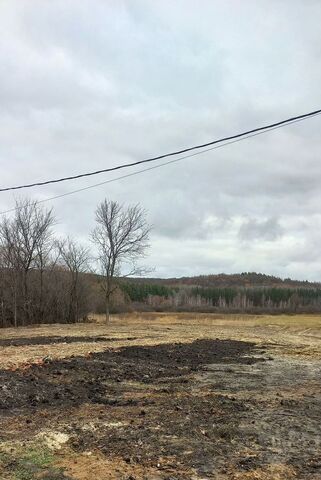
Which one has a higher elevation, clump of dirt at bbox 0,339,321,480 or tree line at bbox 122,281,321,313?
tree line at bbox 122,281,321,313

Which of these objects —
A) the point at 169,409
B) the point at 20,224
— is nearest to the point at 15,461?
the point at 169,409

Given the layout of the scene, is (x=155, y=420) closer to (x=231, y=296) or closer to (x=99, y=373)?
(x=99, y=373)

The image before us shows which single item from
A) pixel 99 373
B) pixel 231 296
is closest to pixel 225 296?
pixel 231 296

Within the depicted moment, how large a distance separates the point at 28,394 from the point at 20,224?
36263 millimetres

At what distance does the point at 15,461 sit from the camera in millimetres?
5566

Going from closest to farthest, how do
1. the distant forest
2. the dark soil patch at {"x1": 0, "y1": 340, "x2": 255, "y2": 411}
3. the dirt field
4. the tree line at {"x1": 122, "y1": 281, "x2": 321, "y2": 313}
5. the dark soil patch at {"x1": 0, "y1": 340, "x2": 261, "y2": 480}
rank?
1. the dirt field
2. the dark soil patch at {"x1": 0, "y1": 340, "x2": 261, "y2": 480}
3. the dark soil patch at {"x1": 0, "y1": 340, "x2": 255, "y2": 411}
4. the distant forest
5. the tree line at {"x1": 122, "y1": 281, "x2": 321, "y2": 313}

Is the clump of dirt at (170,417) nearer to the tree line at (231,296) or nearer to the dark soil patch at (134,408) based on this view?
the dark soil patch at (134,408)

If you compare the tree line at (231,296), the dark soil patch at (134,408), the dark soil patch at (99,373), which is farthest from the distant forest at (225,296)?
the dark soil patch at (134,408)

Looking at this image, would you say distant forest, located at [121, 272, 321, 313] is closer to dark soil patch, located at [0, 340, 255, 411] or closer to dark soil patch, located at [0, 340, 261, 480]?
dark soil patch, located at [0, 340, 255, 411]

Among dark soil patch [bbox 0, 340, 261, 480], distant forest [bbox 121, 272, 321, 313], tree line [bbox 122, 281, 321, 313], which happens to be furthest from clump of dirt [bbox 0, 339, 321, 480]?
tree line [bbox 122, 281, 321, 313]

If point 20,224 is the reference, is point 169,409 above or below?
below

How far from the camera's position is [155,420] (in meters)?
7.42

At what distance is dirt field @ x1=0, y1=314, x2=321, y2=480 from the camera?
539 cm

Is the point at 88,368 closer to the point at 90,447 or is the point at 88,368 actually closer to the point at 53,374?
the point at 53,374
